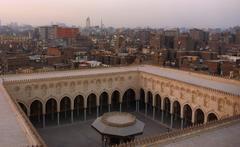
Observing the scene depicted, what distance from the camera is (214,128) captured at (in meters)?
14.4

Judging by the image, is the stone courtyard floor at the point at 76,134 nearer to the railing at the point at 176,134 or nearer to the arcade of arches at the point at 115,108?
the arcade of arches at the point at 115,108

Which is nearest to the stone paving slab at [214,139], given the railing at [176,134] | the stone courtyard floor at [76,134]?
the railing at [176,134]

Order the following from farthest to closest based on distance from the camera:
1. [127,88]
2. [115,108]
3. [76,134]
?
[115,108] < [127,88] < [76,134]

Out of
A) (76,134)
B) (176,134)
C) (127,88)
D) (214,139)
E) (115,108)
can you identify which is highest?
(176,134)

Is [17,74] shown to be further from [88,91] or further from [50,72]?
[88,91]

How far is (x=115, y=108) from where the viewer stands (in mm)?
31109

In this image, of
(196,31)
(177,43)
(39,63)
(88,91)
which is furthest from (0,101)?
(196,31)

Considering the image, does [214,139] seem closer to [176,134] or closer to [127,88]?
[176,134]

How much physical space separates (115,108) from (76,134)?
27.8 feet

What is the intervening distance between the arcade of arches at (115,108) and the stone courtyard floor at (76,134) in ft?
3.47

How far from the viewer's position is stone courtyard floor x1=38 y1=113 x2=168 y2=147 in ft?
70.4

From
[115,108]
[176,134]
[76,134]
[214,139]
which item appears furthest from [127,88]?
[214,139]

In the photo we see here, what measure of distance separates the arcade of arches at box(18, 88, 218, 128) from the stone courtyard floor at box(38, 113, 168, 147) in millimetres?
1057

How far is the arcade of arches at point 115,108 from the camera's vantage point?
25.7 metres
